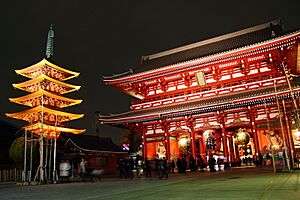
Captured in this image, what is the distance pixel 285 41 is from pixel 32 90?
83.5 feet

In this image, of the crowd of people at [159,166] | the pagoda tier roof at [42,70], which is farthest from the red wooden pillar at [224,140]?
the pagoda tier roof at [42,70]

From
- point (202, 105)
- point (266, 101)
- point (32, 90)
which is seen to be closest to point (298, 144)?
point (266, 101)

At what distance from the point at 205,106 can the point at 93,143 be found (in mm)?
24174

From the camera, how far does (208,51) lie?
29.7 meters

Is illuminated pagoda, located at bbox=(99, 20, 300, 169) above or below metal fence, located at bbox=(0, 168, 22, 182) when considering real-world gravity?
above

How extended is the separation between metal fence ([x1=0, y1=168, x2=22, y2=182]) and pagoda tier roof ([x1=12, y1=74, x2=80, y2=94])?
8937mm

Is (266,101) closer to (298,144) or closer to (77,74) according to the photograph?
(298,144)

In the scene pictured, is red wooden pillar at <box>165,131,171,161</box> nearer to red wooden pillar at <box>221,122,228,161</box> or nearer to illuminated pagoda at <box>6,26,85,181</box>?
red wooden pillar at <box>221,122,228,161</box>

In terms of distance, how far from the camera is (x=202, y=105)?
24281 mm

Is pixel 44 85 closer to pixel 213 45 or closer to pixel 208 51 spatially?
pixel 208 51

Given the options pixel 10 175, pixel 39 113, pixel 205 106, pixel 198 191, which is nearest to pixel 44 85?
pixel 39 113

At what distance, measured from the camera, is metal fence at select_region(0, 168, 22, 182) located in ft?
88.5

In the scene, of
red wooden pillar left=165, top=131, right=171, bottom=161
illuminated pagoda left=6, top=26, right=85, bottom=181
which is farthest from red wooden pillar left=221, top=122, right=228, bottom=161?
illuminated pagoda left=6, top=26, right=85, bottom=181

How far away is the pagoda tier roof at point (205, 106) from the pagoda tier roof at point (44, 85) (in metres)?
5.38
